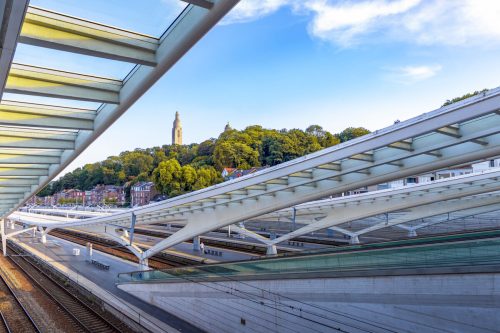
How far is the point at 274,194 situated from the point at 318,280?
23.6 feet

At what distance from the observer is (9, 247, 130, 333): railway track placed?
518 inches

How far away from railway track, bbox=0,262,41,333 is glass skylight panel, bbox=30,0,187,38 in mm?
13526

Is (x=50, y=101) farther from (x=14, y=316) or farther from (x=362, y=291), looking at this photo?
(x=14, y=316)

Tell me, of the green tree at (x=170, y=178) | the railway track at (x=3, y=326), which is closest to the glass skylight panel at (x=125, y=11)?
the railway track at (x=3, y=326)

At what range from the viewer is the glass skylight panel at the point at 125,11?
3.50 m

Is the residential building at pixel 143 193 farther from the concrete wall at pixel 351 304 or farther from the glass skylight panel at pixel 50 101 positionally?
the glass skylight panel at pixel 50 101

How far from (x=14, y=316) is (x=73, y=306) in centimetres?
227

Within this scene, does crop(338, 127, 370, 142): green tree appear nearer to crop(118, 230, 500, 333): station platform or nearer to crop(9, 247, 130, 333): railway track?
crop(9, 247, 130, 333): railway track

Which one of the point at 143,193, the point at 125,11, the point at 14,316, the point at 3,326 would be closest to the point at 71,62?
the point at 125,11

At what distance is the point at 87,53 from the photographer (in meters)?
3.93

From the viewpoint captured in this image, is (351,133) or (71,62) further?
Result: (351,133)

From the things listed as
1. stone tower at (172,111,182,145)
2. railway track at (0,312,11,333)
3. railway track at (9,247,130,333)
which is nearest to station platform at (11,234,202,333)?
railway track at (9,247,130,333)

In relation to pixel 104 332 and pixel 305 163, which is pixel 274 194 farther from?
pixel 104 332

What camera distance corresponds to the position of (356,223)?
37.7 m
